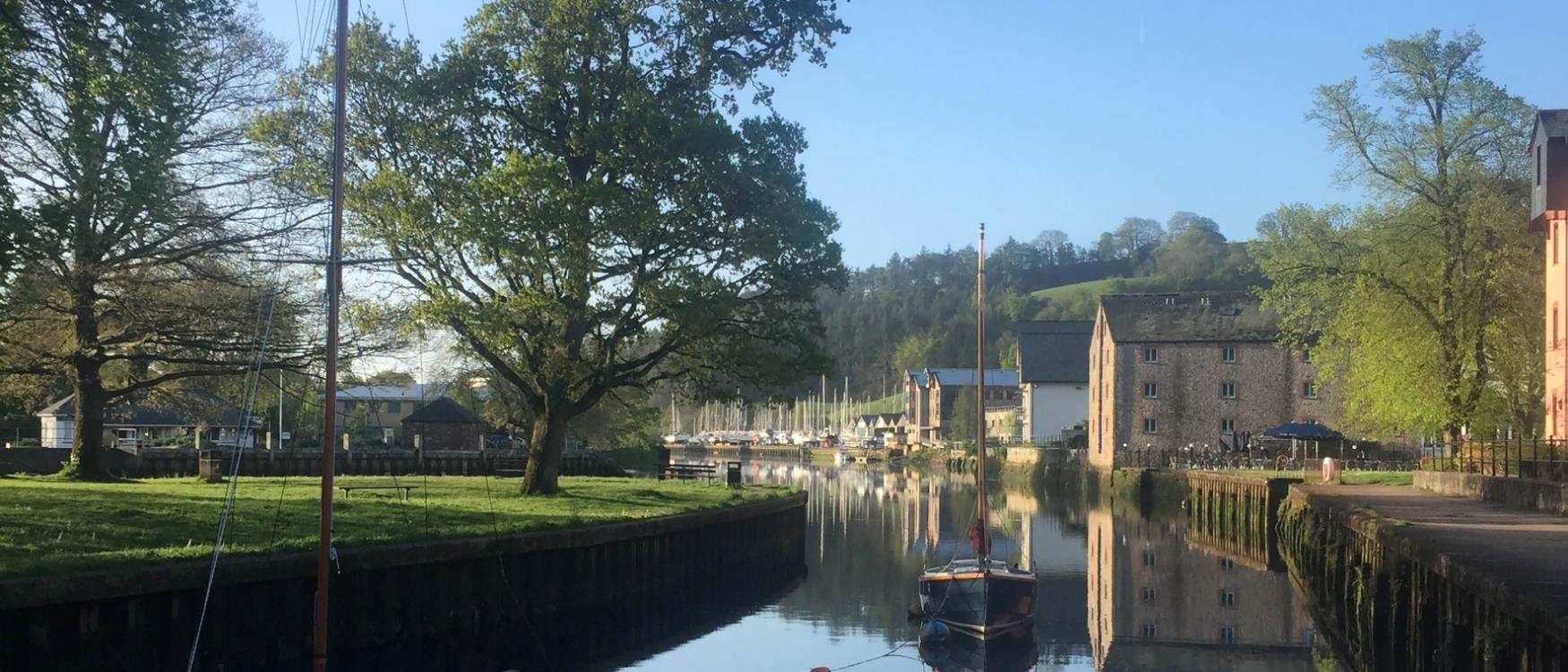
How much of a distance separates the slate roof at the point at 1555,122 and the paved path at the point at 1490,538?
10.1 metres

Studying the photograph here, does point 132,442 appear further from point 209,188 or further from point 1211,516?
point 1211,516

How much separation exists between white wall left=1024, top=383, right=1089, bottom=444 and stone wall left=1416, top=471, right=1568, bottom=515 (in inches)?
2388

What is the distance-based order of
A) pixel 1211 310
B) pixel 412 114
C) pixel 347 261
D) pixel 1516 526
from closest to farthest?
pixel 347 261
pixel 1516 526
pixel 412 114
pixel 1211 310

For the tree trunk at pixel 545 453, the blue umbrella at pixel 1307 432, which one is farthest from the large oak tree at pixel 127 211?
the blue umbrella at pixel 1307 432

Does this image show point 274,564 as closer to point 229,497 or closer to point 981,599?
point 229,497

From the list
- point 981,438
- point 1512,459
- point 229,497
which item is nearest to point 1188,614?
point 981,438

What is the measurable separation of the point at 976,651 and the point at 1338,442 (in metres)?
45.8

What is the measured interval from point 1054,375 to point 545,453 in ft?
233

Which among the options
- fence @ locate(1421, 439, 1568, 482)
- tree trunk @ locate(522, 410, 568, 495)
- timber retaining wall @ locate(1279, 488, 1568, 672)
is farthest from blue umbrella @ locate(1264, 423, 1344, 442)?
tree trunk @ locate(522, 410, 568, 495)

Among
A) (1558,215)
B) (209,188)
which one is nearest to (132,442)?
(209,188)

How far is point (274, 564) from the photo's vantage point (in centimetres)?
2030

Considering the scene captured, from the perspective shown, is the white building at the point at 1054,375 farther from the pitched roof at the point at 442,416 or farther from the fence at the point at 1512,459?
the fence at the point at 1512,459

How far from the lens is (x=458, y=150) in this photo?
3650 centimetres

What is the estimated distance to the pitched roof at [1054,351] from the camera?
105812 mm
